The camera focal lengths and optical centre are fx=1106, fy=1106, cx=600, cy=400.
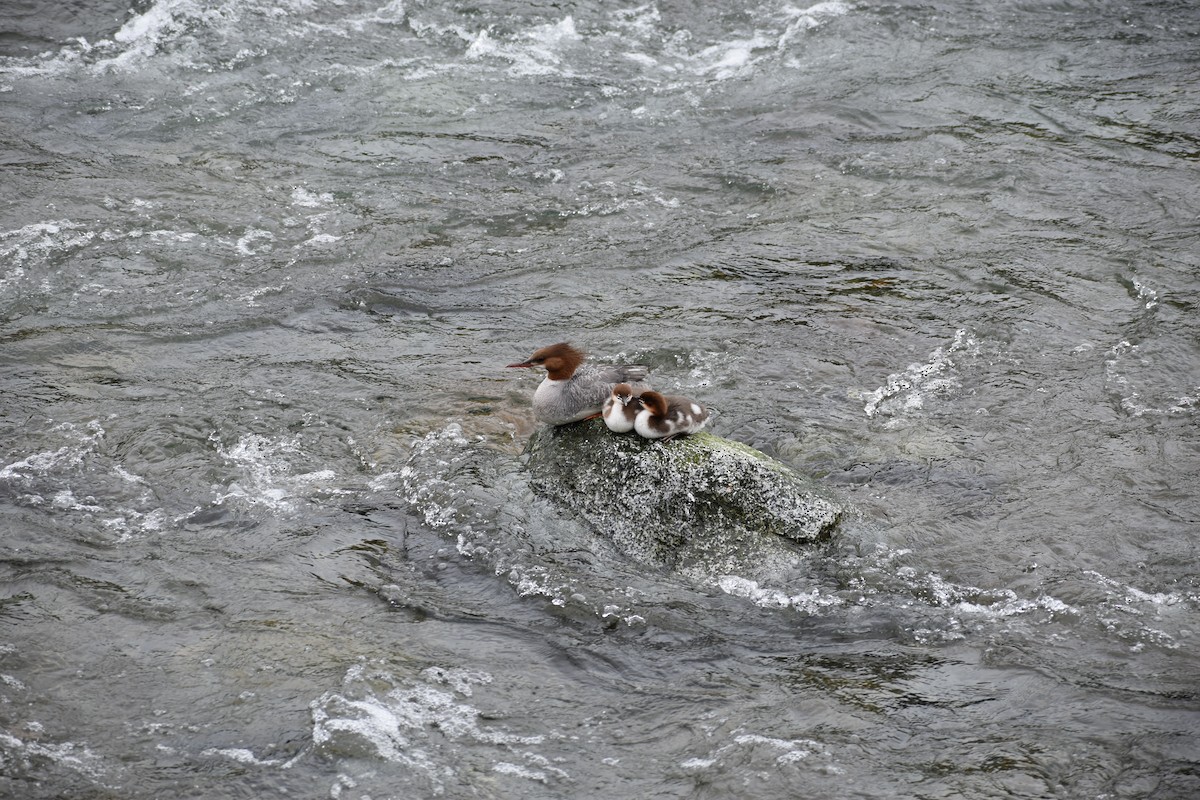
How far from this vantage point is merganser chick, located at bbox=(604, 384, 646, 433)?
553cm

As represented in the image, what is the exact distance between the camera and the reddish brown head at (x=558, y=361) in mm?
5867

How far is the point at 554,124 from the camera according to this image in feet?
33.9

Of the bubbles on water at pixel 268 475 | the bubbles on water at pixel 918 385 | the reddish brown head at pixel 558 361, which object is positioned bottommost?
the bubbles on water at pixel 268 475

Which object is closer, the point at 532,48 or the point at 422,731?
the point at 422,731

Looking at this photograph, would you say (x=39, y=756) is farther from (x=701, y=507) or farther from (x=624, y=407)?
(x=701, y=507)

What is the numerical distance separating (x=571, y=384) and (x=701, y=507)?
0.93 meters

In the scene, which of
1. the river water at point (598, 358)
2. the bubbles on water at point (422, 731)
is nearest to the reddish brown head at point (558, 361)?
the river water at point (598, 358)

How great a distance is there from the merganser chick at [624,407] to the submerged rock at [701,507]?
4.9 inches

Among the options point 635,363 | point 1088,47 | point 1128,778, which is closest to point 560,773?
point 1128,778

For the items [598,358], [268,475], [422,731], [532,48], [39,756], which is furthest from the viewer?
[532,48]

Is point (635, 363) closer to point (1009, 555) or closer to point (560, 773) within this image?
point (1009, 555)

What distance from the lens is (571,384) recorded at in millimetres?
5777

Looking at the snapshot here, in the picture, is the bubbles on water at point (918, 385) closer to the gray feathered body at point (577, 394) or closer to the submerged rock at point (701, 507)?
the submerged rock at point (701, 507)

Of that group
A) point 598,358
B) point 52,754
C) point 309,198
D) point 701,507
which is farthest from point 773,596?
point 309,198
